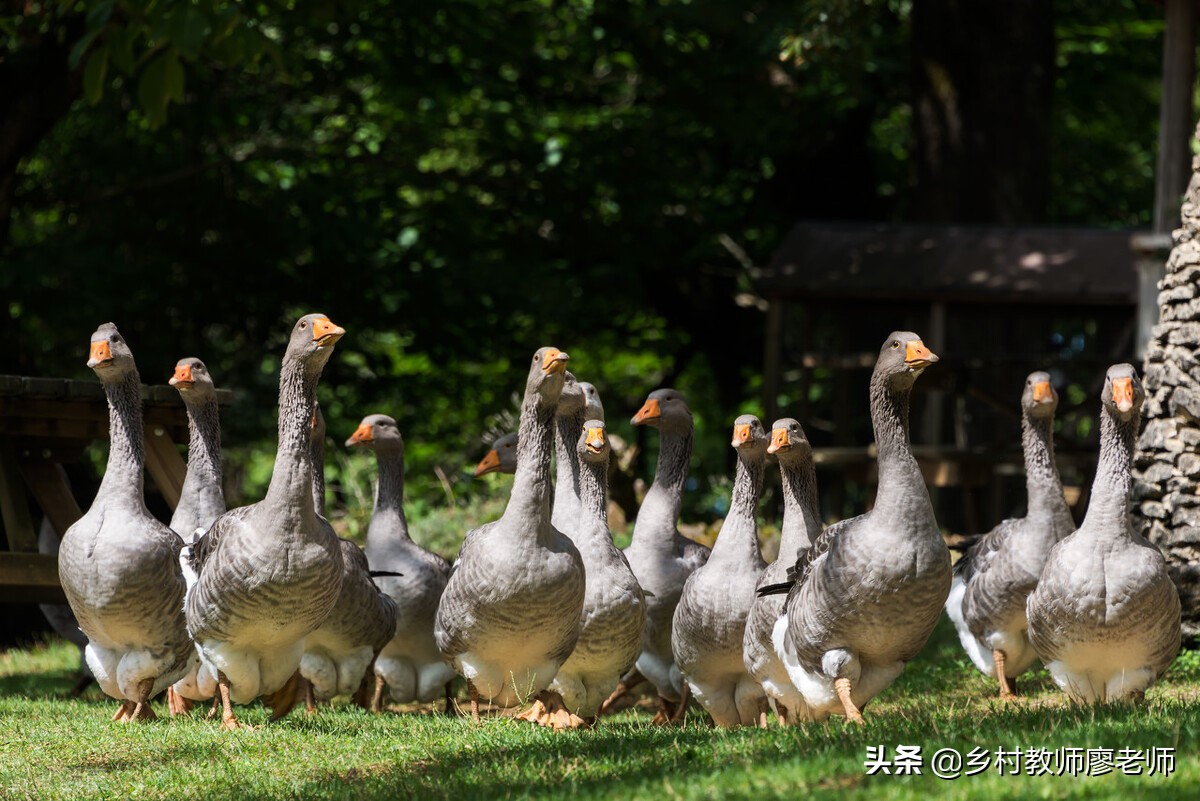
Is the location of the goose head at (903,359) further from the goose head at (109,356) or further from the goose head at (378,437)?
the goose head at (109,356)

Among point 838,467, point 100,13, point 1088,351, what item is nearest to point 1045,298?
point 1088,351

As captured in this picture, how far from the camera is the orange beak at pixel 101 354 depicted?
28.2 feet

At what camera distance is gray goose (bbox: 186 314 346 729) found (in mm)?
7633

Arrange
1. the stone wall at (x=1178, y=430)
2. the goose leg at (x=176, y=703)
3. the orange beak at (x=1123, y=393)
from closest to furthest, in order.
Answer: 1. the orange beak at (x=1123, y=393)
2. the goose leg at (x=176, y=703)
3. the stone wall at (x=1178, y=430)

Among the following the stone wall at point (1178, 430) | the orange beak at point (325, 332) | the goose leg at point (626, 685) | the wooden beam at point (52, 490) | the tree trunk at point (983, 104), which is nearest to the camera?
the orange beak at point (325, 332)

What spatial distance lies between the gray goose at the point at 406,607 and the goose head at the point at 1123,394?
15.0 feet

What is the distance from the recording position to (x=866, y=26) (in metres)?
17.1

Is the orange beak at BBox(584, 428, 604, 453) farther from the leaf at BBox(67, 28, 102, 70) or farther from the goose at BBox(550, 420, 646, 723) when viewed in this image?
the leaf at BBox(67, 28, 102, 70)

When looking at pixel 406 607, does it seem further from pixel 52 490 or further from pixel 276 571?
pixel 52 490

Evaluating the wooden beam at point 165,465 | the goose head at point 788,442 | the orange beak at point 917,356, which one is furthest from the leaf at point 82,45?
the orange beak at point 917,356

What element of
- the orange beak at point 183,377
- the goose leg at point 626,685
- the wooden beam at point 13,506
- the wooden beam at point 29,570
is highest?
the orange beak at point 183,377

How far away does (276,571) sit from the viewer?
760 cm

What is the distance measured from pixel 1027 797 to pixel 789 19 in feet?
46.2

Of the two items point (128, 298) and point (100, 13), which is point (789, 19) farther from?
point (100, 13)
